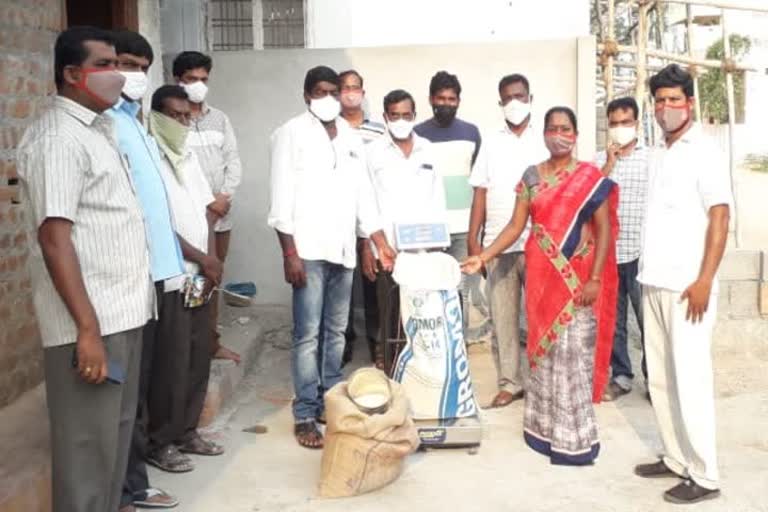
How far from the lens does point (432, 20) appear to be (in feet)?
30.9

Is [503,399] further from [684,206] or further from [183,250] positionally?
[183,250]

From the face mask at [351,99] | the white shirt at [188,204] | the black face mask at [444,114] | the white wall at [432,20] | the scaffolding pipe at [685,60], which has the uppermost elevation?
the white wall at [432,20]

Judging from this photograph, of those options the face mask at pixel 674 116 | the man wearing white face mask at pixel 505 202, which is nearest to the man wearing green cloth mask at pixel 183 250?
the man wearing white face mask at pixel 505 202

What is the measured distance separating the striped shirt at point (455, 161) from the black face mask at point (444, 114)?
4 centimetres

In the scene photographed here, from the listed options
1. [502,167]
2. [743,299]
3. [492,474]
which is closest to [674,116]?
[502,167]

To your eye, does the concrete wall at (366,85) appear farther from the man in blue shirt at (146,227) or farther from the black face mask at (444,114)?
the man in blue shirt at (146,227)

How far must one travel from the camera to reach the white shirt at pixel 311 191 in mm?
4352

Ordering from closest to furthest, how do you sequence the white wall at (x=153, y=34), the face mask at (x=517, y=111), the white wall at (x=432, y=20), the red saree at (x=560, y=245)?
1. the red saree at (x=560, y=245)
2. the face mask at (x=517, y=111)
3. the white wall at (x=153, y=34)
4. the white wall at (x=432, y=20)

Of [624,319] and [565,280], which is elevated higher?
[565,280]

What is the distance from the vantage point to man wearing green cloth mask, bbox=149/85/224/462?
391cm

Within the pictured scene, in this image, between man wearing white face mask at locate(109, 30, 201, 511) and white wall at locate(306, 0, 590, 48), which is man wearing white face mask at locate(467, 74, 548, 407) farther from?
white wall at locate(306, 0, 590, 48)

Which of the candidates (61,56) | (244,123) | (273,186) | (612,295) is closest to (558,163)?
(612,295)

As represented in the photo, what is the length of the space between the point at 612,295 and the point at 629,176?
0.84 metres

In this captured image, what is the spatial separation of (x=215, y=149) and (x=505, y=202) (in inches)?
70.7
